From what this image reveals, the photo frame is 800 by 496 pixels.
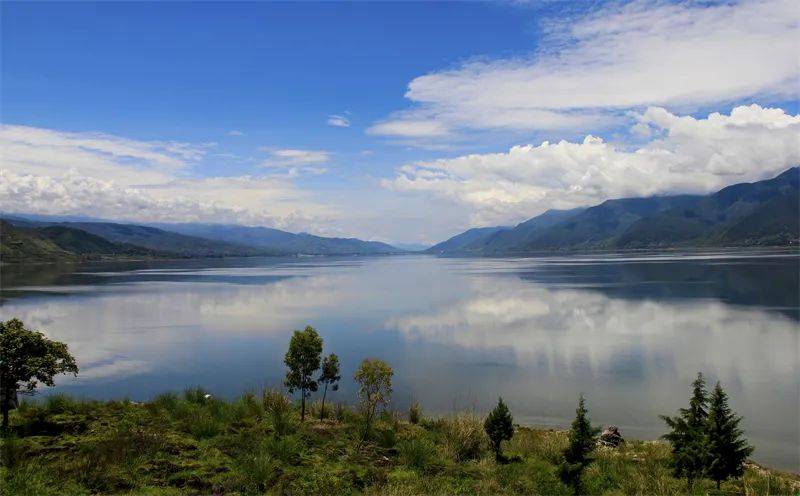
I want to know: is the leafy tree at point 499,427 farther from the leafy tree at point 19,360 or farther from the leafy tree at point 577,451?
the leafy tree at point 19,360

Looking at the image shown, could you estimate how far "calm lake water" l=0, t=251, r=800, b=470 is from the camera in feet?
97.0

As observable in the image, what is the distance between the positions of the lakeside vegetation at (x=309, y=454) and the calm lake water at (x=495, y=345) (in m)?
8.73

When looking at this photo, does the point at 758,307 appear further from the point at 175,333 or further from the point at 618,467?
the point at 175,333

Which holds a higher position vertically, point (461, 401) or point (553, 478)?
point (553, 478)

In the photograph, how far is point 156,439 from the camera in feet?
48.9

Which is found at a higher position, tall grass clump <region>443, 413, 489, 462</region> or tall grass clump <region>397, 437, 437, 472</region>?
tall grass clump <region>397, 437, 437, 472</region>

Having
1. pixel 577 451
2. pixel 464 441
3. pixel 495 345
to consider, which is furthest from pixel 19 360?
pixel 495 345

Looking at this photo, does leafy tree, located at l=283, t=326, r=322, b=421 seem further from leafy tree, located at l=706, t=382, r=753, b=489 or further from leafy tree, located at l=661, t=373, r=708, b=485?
leafy tree, located at l=706, t=382, r=753, b=489

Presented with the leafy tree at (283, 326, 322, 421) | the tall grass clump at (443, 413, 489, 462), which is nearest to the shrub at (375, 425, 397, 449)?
the tall grass clump at (443, 413, 489, 462)

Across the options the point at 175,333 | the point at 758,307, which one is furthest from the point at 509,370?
the point at 758,307

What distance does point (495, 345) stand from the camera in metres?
47.1

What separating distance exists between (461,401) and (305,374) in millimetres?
12572

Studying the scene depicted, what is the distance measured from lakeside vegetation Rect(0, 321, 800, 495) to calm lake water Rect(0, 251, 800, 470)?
28.6 ft

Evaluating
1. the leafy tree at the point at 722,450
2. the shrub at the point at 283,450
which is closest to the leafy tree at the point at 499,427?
the leafy tree at the point at 722,450
